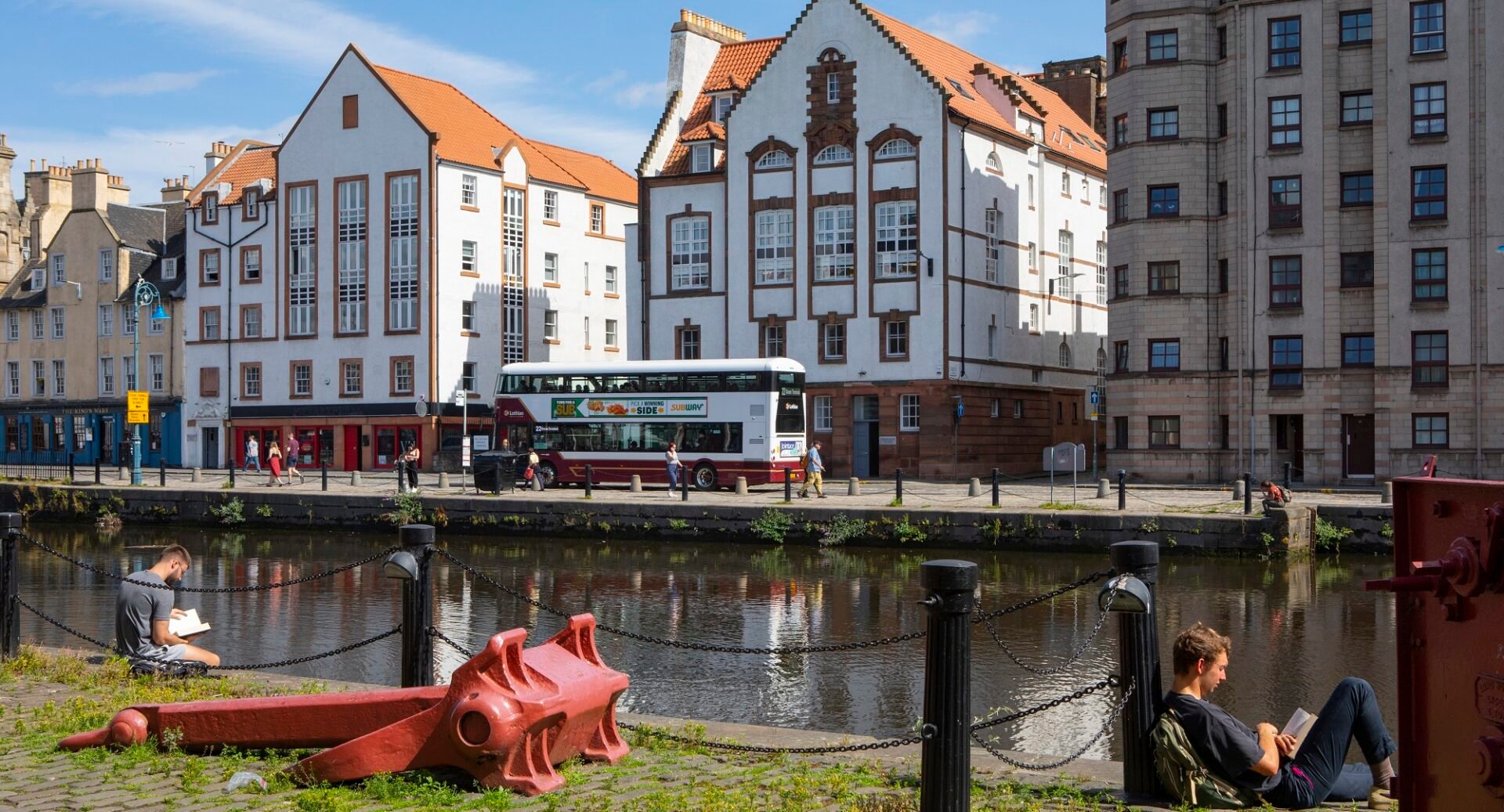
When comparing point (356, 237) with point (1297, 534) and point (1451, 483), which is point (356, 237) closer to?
point (1297, 534)

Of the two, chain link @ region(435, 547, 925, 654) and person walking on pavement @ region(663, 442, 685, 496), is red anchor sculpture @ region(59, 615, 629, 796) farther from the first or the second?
person walking on pavement @ region(663, 442, 685, 496)

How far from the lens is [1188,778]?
757 centimetres

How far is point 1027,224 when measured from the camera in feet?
182

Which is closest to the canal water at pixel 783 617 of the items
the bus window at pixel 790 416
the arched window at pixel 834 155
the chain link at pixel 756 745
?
the chain link at pixel 756 745

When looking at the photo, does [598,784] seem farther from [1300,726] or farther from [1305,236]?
[1305,236]

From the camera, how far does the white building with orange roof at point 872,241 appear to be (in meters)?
49.8

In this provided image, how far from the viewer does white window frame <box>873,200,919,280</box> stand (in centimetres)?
5012

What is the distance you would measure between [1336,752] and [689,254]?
47463 millimetres

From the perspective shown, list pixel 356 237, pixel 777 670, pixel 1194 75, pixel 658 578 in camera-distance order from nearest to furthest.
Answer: pixel 777 670
pixel 658 578
pixel 1194 75
pixel 356 237

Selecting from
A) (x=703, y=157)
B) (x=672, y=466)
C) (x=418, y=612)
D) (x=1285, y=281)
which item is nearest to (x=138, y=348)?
(x=703, y=157)

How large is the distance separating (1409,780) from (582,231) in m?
62.7

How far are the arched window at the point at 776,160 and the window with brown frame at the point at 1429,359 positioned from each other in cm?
2114

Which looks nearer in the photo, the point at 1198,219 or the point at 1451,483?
the point at 1451,483

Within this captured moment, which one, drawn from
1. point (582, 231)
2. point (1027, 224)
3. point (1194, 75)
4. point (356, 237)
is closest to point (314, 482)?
point (356, 237)
